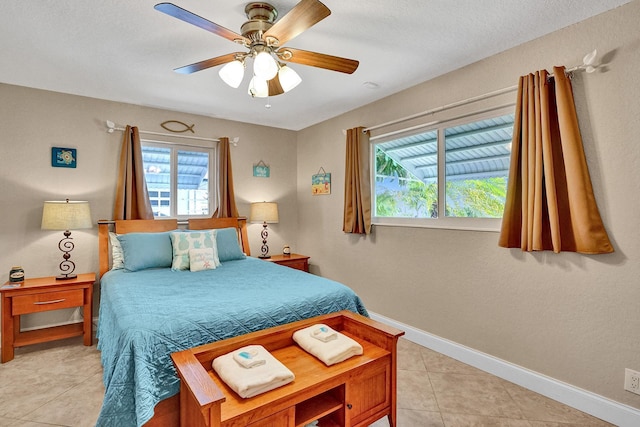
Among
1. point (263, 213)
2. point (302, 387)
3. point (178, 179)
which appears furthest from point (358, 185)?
point (302, 387)

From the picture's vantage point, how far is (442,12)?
1.94 metres

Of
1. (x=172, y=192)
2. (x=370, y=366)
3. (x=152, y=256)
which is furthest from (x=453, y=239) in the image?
(x=172, y=192)

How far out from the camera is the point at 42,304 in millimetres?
2750

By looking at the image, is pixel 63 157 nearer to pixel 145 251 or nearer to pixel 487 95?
pixel 145 251

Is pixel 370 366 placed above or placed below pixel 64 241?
below

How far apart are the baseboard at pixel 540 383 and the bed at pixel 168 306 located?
3.18 ft

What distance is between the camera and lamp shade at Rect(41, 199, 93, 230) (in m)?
2.85

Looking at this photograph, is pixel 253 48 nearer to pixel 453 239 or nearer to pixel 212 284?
pixel 212 284

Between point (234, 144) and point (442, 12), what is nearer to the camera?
point (442, 12)

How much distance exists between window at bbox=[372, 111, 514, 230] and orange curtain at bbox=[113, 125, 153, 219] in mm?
2531

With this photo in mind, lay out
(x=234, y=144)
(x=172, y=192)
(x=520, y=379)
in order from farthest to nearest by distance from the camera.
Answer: (x=234, y=144)
(x=172, y=192)
(x=520, y=379)

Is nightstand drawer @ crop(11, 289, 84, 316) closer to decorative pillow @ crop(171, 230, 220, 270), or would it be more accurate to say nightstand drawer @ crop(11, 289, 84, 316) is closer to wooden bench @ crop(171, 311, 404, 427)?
decorative pillow @ crop(171, 230, 220, 270)

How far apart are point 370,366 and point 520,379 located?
4.41ft

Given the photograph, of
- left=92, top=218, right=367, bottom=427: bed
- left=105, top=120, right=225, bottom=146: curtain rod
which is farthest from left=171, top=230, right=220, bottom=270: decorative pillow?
left=105, top=120, right=225, bottom=146: curtain rod
